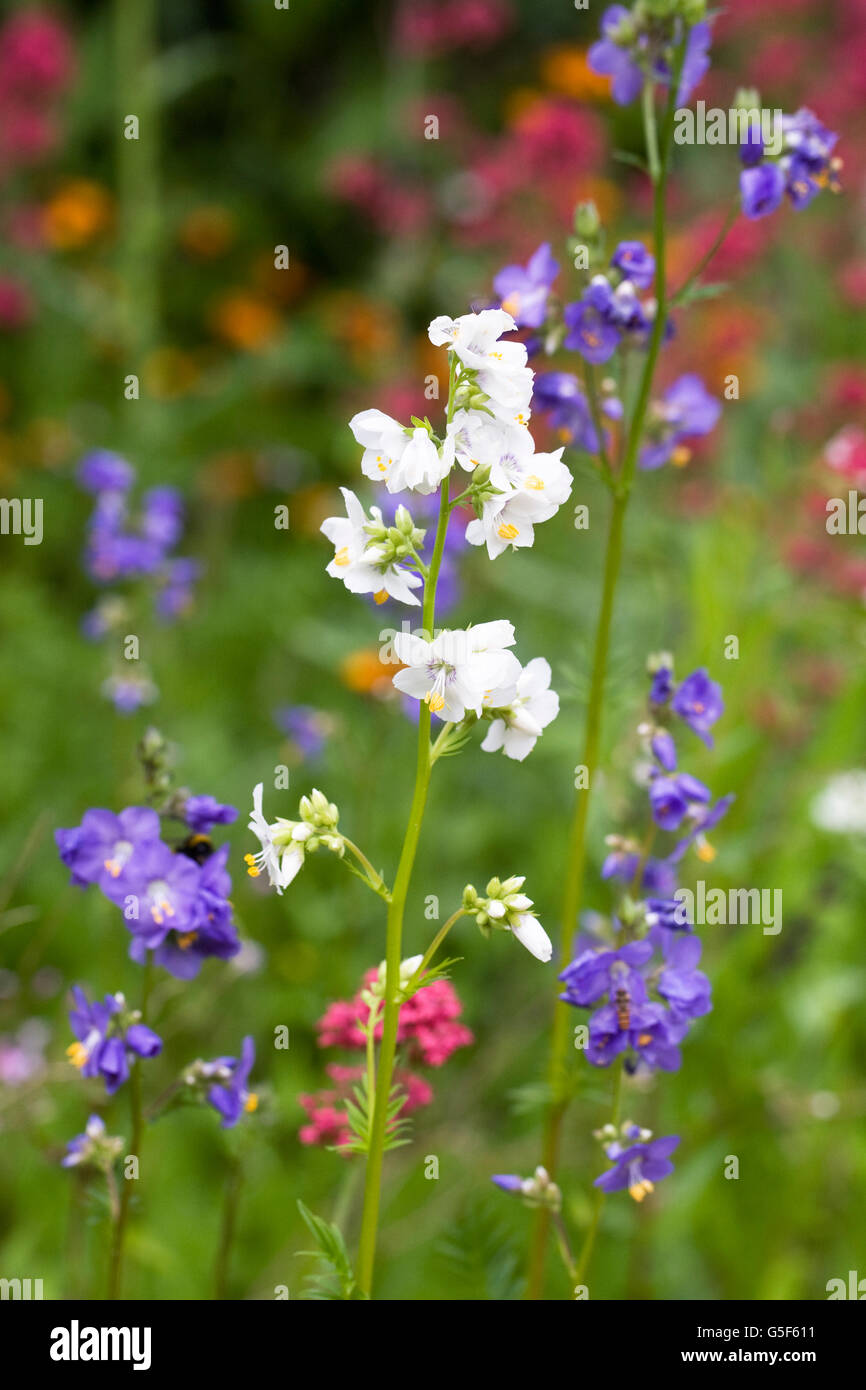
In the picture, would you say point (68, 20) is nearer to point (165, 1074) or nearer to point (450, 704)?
point (165, 1074)

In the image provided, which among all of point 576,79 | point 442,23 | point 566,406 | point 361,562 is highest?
point 442,23

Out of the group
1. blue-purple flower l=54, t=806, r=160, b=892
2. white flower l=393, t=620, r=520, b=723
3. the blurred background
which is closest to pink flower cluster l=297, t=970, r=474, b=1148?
the blurred background

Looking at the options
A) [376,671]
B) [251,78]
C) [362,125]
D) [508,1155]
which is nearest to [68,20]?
[251,78]

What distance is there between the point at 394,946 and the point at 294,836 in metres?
0.18

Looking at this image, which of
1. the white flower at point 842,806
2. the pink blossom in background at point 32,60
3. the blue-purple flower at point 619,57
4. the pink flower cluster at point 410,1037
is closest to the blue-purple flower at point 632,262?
the blue-purple flower at point 619,57

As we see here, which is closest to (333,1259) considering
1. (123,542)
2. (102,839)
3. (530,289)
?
(102,839)

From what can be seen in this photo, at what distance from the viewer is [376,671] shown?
3.61 meters

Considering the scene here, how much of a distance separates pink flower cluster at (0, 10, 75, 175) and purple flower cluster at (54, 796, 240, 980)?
4683 millimetres

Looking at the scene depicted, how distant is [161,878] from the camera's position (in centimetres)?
173

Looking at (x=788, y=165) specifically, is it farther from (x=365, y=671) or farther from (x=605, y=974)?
(x=365, y=671)

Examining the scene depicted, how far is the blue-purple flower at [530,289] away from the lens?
6.74 ft

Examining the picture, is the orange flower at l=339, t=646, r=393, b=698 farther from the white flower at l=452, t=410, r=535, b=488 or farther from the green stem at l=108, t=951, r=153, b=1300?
the white flower at l=452, t=410, r=535, b=488
